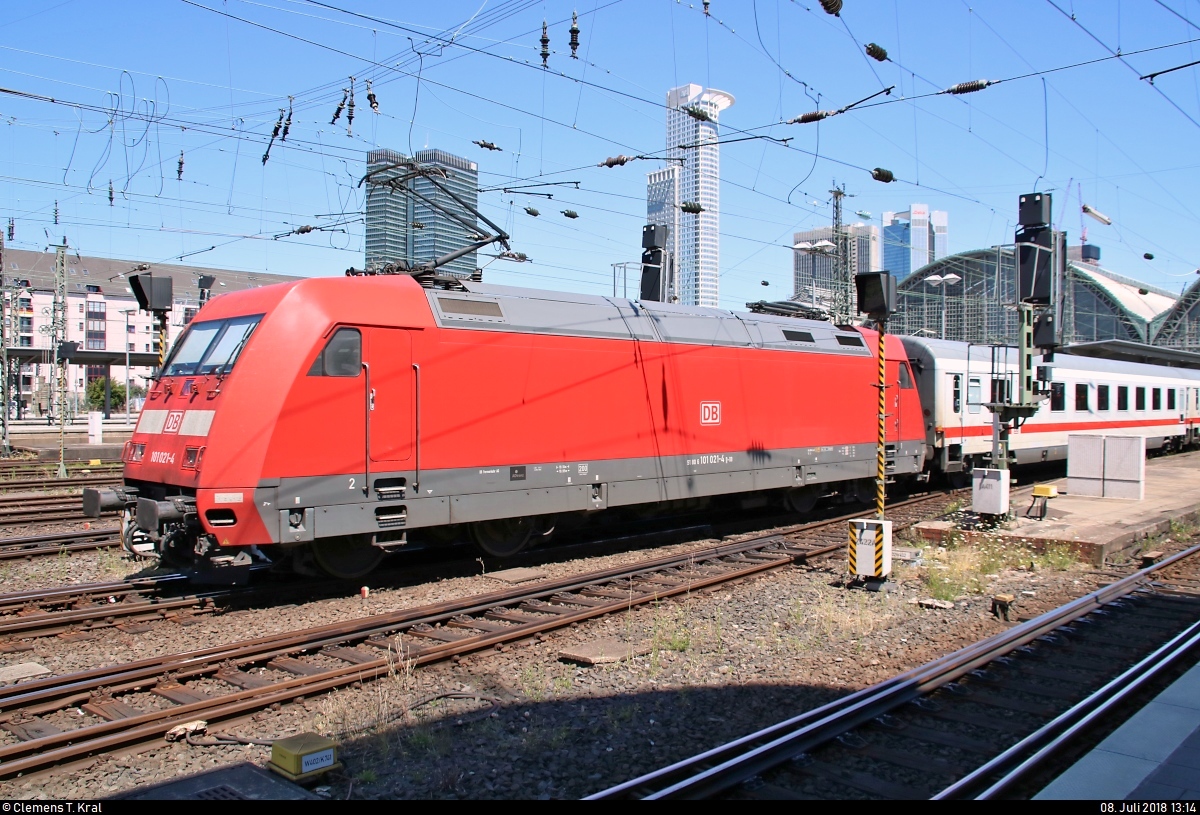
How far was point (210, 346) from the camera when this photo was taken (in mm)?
9961

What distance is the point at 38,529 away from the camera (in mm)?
15117

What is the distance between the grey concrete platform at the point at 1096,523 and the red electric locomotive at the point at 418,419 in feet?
13.6

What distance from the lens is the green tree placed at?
7219cm

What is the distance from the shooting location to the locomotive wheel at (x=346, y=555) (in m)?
9.97

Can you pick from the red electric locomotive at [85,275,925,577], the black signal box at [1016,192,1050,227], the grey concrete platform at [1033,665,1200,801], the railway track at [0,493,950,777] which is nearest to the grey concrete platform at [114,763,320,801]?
the railway track at [0,493,950,777]

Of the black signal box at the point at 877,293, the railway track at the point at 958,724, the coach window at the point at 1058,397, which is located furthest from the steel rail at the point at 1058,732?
the coach window at the point at 1058,397

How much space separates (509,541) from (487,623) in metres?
3.00

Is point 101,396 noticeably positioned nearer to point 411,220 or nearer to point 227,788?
point 411,220

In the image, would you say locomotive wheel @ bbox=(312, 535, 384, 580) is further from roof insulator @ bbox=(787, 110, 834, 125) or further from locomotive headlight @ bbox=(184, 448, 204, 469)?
roof insulator @ bbox=(787, 110, 834, 125)

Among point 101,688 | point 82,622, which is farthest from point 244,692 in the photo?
point 82,622

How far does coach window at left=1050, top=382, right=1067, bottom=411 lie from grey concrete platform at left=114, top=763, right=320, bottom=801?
78.1ft

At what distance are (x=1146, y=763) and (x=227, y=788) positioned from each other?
5.42 m

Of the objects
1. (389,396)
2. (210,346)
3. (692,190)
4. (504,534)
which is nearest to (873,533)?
(504,534)
